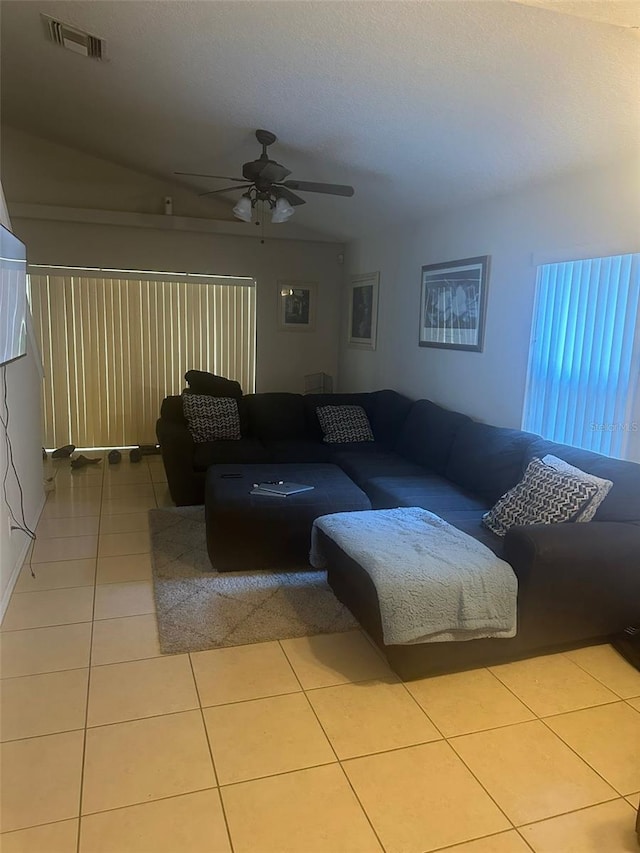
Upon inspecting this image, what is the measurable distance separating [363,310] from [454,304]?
5.66 feet

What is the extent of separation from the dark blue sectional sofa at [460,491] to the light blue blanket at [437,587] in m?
0.06

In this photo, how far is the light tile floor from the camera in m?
1.70

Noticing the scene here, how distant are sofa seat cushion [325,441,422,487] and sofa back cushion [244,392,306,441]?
46cm

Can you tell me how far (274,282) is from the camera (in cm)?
645

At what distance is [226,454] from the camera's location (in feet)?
14.9

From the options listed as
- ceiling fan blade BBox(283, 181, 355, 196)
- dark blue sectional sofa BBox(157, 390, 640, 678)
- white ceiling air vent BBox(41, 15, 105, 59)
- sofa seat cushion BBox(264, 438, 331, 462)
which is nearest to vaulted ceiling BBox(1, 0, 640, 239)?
white ceiling air vent BBox(41, 15, 105, 59)

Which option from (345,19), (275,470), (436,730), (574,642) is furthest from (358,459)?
(345,19)

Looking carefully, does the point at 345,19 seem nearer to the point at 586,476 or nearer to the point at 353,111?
the point at 353,111

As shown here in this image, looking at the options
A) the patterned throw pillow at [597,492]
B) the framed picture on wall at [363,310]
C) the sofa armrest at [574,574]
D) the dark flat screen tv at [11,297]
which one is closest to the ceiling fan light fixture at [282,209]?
the dark flat screen tv at [11,297]

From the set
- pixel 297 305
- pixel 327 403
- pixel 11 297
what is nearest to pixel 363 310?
pixel 297 305

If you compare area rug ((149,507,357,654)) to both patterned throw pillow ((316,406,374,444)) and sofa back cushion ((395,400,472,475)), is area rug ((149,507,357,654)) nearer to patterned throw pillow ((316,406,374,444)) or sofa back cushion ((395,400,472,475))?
sofa back cushion ((395,400,472,475))

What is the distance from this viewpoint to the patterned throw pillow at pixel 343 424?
506 cm

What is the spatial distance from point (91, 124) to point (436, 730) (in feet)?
16.4

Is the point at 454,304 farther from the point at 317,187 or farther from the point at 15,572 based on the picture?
the point at 15,572
